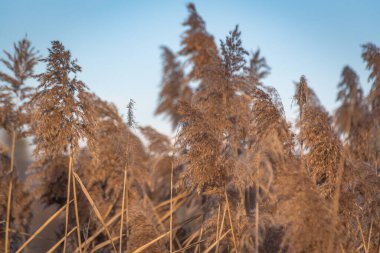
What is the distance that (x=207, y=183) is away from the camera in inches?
146

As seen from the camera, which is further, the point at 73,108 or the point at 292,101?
the point at 292,101

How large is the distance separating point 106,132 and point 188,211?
217 centimetres

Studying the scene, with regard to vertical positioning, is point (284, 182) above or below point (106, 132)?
below

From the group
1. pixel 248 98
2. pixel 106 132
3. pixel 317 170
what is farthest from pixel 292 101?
pixel 106 132

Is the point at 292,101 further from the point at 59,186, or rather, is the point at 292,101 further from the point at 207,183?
the point at 59,186

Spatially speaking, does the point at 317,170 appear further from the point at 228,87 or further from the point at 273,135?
the point at 228,87

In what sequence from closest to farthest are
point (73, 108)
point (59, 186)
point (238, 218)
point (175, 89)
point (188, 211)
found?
1. point (73, 108)
2. point (238, 218)
3. point (59, 186)
4. point (188, 211)
5. point (175, 89)

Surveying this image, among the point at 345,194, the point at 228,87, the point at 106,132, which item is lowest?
the point at 345,194

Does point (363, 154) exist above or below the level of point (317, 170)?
above

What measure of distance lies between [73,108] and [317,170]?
218cm

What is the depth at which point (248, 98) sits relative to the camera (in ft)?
17.6

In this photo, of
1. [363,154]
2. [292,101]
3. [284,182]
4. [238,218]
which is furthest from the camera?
[363,154]

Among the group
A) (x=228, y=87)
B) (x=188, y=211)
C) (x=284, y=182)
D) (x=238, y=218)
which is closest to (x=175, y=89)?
(x=188, y=211)

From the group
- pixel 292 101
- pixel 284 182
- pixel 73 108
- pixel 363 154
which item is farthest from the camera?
pixel 363 154
